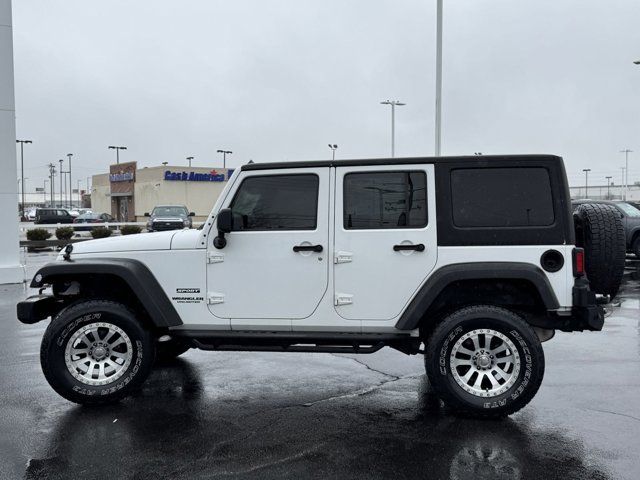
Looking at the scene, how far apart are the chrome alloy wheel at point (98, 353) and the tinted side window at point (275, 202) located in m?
1.40

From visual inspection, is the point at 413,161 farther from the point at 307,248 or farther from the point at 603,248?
the point at 603,248

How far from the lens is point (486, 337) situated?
4914 millimetres

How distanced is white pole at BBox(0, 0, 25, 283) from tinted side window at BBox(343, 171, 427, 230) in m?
10.5

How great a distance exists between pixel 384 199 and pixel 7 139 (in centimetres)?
1090

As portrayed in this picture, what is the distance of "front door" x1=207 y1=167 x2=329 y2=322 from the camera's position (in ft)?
16.9

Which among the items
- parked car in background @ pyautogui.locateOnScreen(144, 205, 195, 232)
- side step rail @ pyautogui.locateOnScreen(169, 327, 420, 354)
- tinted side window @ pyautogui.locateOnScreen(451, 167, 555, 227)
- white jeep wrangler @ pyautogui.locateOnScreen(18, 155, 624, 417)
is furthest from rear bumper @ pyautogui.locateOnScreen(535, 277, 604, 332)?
parked car in background @ pyautogui.locateOnScreen(144, 205, 195, 232)

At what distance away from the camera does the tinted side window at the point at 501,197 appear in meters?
5.00

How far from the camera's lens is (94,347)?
17.3 ft

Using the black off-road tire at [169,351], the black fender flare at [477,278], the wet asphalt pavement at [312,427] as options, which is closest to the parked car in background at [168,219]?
the black off-road tire at [169,351]

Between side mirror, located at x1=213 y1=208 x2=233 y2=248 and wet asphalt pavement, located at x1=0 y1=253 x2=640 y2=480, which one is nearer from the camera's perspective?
wet asphalt pavement, located at x1=0 y1=253 x2=640 y2=480

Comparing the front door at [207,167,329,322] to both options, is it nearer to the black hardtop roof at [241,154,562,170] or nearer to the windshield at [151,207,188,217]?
the black hardtop roof at [241,154,562,170]

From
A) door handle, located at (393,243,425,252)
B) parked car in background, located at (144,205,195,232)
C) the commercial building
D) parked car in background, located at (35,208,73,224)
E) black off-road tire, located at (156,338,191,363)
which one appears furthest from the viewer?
the commercial building

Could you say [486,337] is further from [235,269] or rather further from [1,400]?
[1,400]

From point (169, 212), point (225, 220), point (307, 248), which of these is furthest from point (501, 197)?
point (169, 212)
